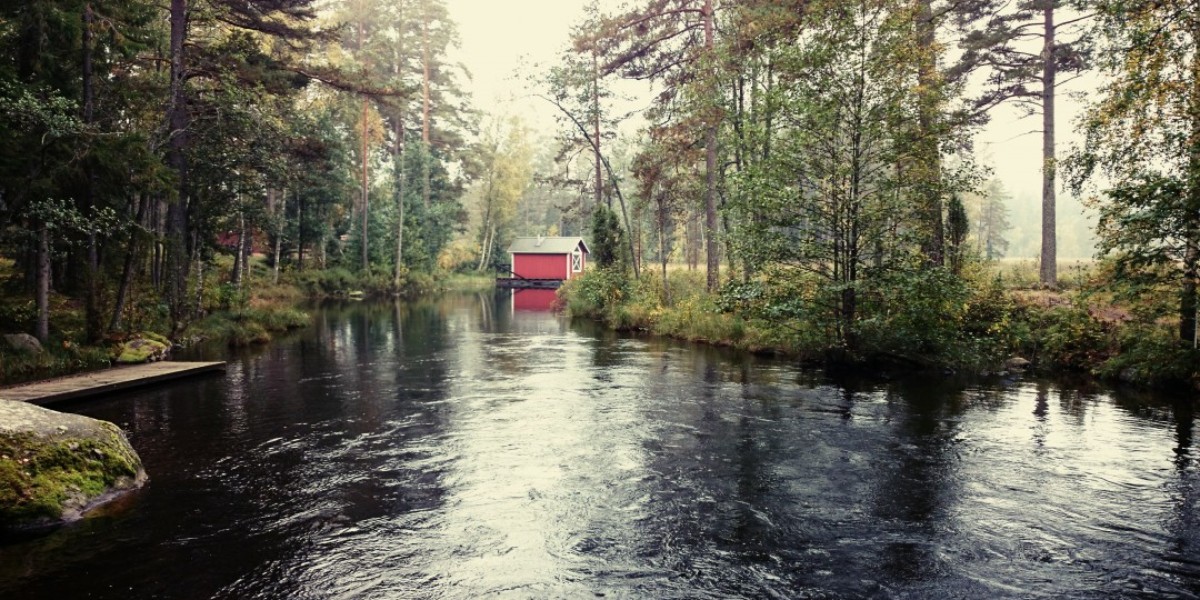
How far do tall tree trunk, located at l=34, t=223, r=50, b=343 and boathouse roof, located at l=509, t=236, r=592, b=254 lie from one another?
44.2m

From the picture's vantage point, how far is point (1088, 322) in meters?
13.9

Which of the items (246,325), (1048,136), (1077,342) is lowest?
(1077,342)

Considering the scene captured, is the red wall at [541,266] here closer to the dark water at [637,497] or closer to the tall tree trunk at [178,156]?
the tall tree trunk at [178,156]

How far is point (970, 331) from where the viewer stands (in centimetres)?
1515

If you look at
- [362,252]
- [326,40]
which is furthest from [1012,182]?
[326,40]

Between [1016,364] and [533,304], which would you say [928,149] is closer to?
[1016,364]

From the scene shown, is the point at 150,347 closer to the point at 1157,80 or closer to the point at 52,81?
the point at 52,81

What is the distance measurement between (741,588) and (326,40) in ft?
68.7

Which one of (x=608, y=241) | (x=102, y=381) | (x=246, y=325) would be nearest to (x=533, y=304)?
(x=608, y=241)

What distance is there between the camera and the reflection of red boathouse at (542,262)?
56062 mm

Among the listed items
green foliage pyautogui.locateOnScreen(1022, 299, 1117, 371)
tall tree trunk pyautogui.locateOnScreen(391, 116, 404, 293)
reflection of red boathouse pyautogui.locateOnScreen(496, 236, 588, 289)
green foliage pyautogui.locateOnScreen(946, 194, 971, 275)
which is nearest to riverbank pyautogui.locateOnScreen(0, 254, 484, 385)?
tall tree trunk pyautogui.locateOnScreen(391, 116, 404, 293)

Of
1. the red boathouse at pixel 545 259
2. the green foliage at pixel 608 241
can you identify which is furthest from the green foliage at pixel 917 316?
the red boathouse at pixel 545 259

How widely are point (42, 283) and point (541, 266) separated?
44952 mm

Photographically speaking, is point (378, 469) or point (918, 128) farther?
point (918, 128)
